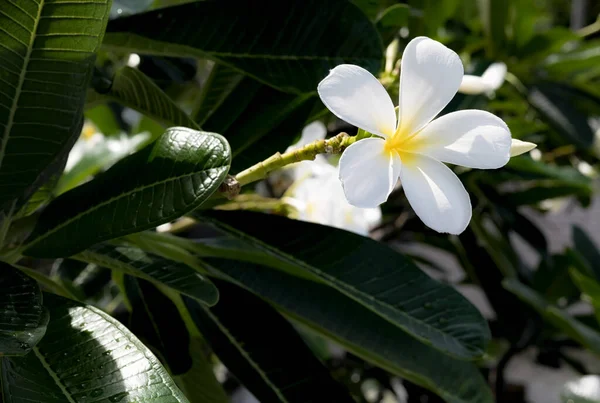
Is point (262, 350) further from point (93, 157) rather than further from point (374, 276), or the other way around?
point (93, 157)

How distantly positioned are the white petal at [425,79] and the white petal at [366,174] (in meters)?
0.03

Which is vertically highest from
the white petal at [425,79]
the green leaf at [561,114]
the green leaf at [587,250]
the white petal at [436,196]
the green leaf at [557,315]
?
the white petal at [425,79]

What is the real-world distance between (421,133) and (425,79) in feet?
0.11

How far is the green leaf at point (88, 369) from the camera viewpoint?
1.16 ft

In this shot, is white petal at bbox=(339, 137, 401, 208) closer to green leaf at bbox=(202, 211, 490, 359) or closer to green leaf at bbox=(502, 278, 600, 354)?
green leaf at bbox=(202, 211, 490, 359)

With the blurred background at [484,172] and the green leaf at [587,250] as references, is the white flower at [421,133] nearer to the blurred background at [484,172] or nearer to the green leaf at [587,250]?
the blurred background at [484,172]

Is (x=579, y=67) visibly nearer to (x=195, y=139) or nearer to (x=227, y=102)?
(x=227, y=102)

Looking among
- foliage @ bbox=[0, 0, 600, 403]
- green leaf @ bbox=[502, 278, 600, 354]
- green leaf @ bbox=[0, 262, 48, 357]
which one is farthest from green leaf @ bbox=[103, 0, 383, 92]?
green leaf @ bbox=[502, 278, 600, 354]

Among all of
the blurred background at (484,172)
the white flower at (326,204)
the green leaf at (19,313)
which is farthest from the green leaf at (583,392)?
the green leaf at (19,313)

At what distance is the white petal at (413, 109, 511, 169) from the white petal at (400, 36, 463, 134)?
0.01 m

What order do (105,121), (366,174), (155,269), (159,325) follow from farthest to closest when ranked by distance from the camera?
(105,121) < (159,325) < (155,269) < (366,174)

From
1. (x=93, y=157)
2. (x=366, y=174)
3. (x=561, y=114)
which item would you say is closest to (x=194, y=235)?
(x=93, y=157)

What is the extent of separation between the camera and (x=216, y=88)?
649 millimetres

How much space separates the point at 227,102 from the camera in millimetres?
635
